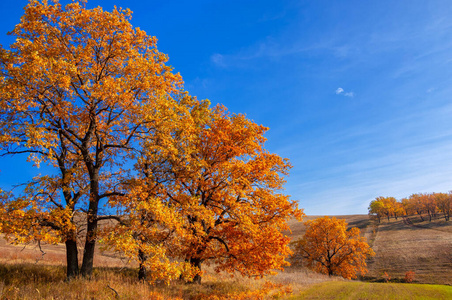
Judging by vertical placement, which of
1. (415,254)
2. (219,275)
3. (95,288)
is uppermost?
(95,288)

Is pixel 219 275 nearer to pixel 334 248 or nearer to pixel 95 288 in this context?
pixel 95 288

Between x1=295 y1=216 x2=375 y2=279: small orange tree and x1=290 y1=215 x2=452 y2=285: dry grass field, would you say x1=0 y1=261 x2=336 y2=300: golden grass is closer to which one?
x1=295 y1=216 x2=375 y2=279: small orange tree

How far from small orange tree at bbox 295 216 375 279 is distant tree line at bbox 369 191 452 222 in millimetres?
75151

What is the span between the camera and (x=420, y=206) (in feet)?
379

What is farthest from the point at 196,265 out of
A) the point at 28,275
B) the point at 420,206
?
the point at 420,206

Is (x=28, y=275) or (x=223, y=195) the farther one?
(x=223, y=195)

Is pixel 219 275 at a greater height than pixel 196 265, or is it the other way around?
pixel 196 265

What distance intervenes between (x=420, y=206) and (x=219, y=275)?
129 meters

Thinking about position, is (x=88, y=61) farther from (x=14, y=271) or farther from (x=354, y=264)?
(x=354, y=264)

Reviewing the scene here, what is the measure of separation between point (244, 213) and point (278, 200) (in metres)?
2.69

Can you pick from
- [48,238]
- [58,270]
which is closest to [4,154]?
[48,238]

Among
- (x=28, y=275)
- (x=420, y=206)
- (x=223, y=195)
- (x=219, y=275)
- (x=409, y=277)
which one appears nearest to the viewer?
(x=28, y=275)

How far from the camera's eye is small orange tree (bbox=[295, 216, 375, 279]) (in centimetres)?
5069

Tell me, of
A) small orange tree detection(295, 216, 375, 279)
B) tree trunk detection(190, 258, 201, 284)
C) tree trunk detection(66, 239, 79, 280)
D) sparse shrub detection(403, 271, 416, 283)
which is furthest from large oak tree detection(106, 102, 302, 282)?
sparse shrub detection(403, 271, 416, 283)
